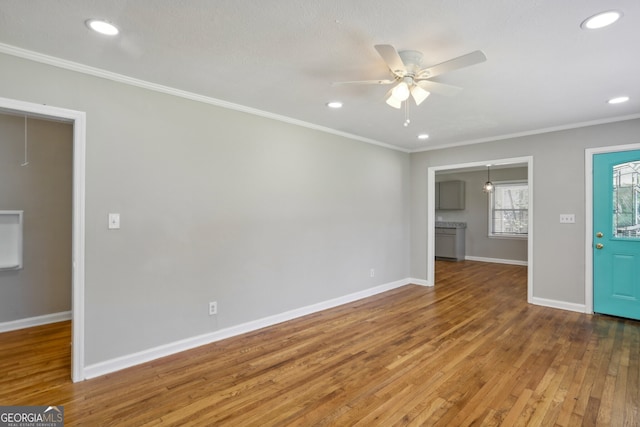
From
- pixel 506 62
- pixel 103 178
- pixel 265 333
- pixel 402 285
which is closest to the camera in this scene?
pixel 506 62

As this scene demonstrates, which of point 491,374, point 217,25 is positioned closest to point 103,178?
point 217,25

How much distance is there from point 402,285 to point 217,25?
5.01 metres

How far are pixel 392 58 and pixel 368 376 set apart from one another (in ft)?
7.93

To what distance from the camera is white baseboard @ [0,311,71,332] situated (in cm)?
364

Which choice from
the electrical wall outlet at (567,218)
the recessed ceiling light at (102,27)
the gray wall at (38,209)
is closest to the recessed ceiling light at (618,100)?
the electrical wall outlet at (567,218)

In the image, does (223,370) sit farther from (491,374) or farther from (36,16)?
(36,16)

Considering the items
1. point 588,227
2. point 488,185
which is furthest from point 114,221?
point 488,185

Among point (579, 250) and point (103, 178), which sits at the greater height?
point (103, 178)

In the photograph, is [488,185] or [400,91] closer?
[400,91]

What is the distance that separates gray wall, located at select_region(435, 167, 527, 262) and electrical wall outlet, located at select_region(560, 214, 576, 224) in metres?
3.93

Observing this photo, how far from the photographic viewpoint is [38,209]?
3893mm

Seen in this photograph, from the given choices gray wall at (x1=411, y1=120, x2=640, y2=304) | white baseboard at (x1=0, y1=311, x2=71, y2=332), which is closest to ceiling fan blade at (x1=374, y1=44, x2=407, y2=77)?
gray wall at (x1=411, y1=120, x2=640, y2=304)

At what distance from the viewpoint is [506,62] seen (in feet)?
8.17

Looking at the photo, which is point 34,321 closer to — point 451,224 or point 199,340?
point 199,340
